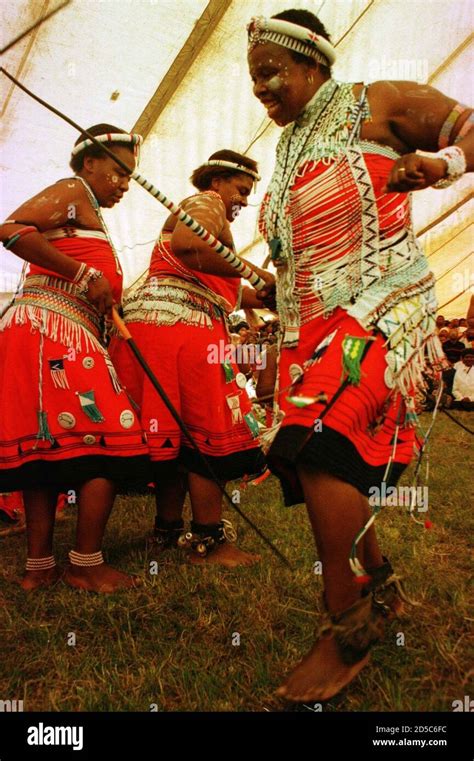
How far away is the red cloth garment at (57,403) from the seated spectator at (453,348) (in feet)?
25.5

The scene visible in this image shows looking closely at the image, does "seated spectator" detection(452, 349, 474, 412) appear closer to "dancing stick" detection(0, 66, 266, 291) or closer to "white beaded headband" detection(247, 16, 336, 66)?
"dancing stick" detection(0, 66, 266, 291)

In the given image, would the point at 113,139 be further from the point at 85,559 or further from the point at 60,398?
the point at 85,559

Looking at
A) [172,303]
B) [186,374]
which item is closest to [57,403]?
[186,374]

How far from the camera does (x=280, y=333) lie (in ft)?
5.83

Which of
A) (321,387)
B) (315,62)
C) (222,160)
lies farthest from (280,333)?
(222,160)

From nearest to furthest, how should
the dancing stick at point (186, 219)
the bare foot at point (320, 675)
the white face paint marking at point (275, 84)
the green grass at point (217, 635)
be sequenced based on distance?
the bare foot at point (320, 675), the green grass at point (217, 635), the white face paint marking at point (275, 84), the dancing stick at point (186, 219)

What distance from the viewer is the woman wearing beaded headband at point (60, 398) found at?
214 centimetres

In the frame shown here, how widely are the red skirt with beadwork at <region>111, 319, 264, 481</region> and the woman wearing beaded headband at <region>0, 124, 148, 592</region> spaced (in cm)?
19

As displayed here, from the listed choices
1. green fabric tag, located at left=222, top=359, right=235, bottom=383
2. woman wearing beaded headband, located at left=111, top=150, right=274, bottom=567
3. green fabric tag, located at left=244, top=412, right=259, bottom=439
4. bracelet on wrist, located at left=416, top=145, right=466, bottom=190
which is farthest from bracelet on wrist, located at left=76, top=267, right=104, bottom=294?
bracelet on wrist, located at left=416, top=145, right=466, bottom=190

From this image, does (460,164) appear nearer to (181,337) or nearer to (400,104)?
(400,104)

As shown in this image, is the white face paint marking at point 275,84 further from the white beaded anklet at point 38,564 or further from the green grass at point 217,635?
the white beaded anklet at point 38,564

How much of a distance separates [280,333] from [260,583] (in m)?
1.03

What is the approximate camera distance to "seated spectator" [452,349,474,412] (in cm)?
814

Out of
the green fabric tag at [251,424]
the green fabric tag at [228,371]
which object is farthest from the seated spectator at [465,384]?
the green fabric tag at [228,371]
